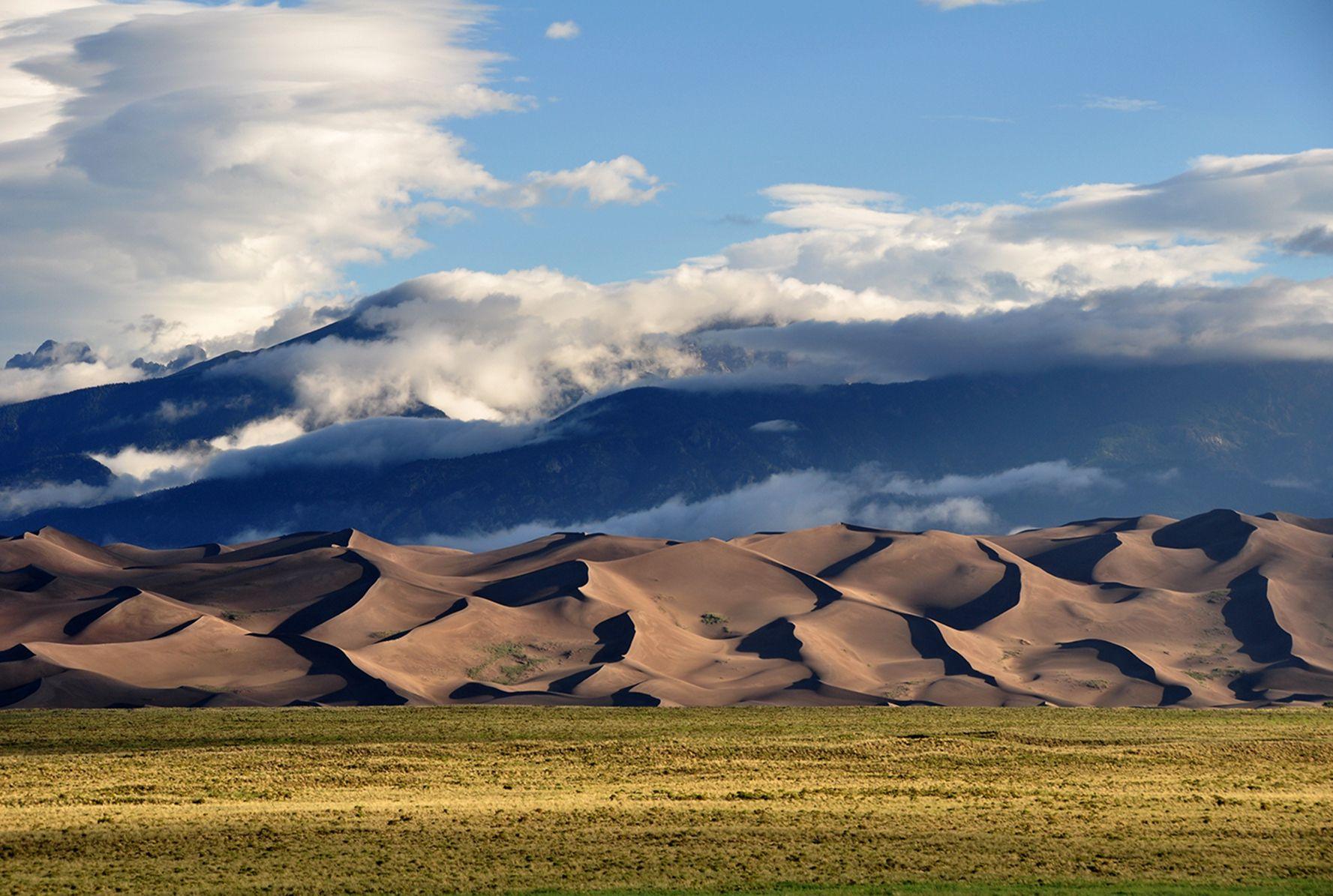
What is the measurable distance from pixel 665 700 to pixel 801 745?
60129mm

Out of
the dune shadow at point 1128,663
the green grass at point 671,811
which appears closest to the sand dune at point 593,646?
the dune shadow at point 1128,663

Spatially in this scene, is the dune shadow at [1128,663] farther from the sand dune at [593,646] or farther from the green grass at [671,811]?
the green grass at [671,811]

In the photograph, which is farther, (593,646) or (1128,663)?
(1128,663)

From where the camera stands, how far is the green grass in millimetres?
42781

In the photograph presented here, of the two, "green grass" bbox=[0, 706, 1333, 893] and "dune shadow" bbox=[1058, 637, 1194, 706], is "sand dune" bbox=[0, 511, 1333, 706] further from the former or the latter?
"green grass" bbox=[0, 706, 1333, 893]

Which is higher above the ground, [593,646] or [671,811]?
[671,811]

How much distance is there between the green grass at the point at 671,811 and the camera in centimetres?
4278

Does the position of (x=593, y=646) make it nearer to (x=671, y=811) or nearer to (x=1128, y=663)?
(x=1128, y=663)

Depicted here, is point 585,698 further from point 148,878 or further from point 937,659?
point 148,878

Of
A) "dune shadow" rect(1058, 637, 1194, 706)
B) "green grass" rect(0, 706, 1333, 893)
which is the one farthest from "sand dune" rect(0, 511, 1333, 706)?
"green grass" rect(0, 706, 1333, 893)

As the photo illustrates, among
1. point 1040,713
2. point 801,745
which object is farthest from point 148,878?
point 1040,713

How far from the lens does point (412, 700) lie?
474ft

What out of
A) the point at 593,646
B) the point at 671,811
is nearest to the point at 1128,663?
the point at 593,646

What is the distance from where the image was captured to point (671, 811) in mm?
54656
